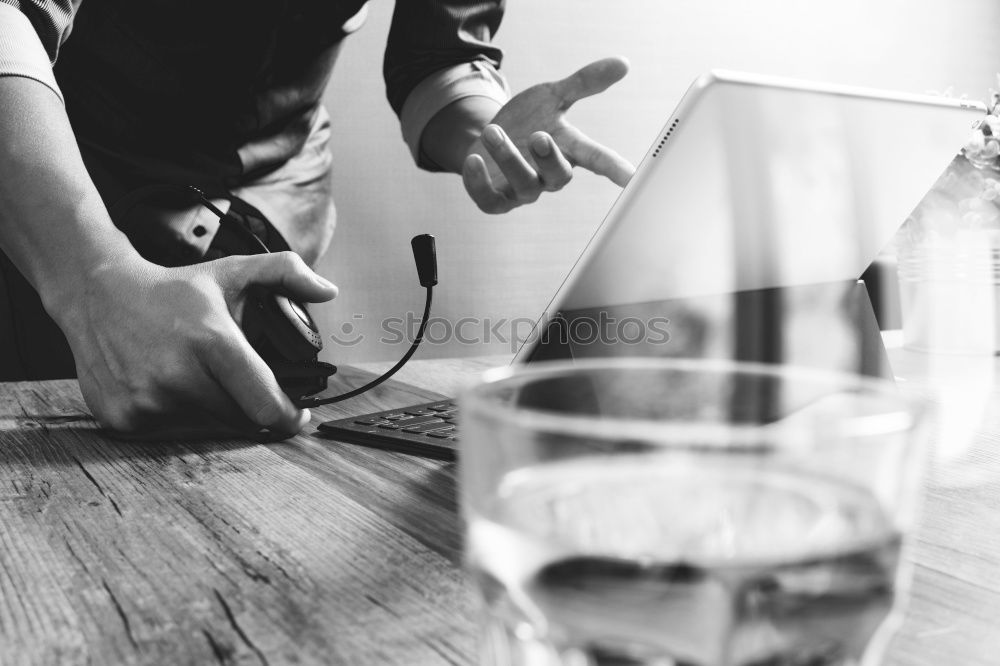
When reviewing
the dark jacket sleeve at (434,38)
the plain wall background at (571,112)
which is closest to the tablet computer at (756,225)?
the dark jacket sleeve at (434,38)

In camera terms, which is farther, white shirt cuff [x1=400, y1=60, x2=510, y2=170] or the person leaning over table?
white shirt cuff [x1=400, y1=60, x2=510, y2=170]

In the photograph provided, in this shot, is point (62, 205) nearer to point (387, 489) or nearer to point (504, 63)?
point (387, 489)

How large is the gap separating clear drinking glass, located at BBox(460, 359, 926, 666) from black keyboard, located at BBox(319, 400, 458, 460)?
332mm

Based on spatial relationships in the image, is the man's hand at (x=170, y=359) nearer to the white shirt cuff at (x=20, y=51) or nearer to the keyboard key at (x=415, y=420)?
the keyboard key at (x=415, y=420)

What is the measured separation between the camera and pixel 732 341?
0.59 meters

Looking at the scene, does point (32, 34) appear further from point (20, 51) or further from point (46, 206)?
point (46, 206)

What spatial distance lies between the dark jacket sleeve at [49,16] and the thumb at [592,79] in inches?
21.7

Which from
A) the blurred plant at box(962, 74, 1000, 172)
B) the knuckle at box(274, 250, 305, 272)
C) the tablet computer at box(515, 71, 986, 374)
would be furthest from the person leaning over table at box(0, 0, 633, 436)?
the blurred plant at box(962, 74, 1000, 172)

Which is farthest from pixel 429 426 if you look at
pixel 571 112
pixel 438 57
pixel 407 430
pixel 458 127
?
pixel 571 112

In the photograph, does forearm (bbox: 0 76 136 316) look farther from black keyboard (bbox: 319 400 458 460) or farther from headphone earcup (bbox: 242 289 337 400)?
black keyboard (bbox: 319 400 458 460)

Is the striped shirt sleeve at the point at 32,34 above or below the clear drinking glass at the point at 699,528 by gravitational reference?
above

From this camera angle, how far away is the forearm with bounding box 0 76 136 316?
25.5 inches

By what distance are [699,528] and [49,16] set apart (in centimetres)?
92

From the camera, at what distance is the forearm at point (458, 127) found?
132 centimetres
